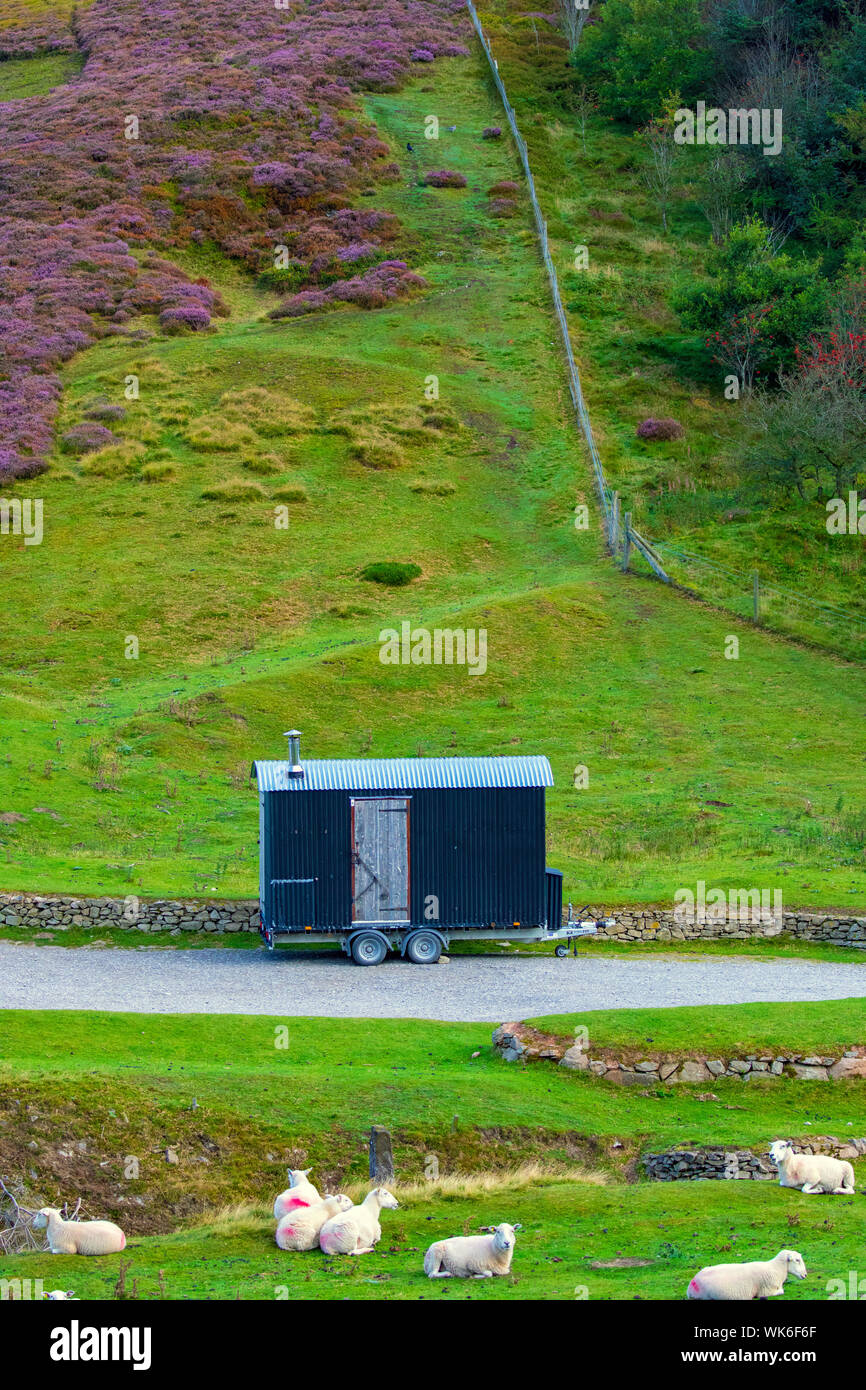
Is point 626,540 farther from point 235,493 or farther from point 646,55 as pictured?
point 646,55

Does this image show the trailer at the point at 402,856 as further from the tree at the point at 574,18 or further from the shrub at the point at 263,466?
the tree at the point at 574,18

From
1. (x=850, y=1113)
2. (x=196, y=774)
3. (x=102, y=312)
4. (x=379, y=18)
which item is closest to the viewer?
(x=850, y=1113)

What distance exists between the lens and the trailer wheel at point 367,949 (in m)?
30.5

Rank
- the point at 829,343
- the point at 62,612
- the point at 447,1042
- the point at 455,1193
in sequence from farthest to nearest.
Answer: the point at 829,343 < the point at 62,612 < the point at 447,1042 < the point at 455,1193

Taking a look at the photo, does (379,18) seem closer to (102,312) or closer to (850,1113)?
(102,312)

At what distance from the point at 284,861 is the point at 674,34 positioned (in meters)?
92.9

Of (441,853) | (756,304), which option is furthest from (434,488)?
(441,853)

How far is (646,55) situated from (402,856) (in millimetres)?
89879

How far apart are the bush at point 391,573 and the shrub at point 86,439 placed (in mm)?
16722

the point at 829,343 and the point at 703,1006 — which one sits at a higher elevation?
the point at 829,343

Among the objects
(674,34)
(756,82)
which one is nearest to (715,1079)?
(756,82)

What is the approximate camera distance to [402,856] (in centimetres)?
3055

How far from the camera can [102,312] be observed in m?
80.3

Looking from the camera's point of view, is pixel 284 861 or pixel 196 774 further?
pixel 196 774
